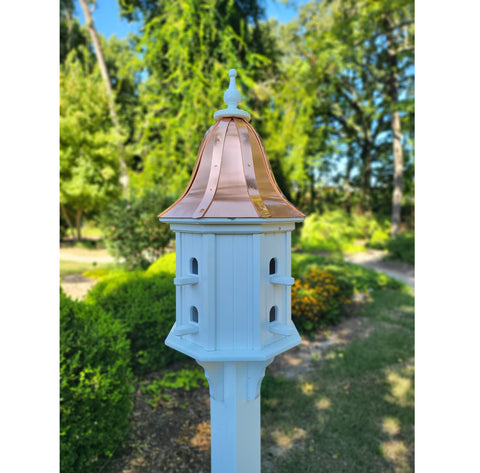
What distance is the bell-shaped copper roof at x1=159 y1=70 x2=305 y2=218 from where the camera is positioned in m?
1.62

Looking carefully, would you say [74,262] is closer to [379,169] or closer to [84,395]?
[84,395]

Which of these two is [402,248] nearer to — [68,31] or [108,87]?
[108,87]

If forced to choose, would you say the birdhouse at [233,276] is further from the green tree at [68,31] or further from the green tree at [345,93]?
the green tree at [68,31]

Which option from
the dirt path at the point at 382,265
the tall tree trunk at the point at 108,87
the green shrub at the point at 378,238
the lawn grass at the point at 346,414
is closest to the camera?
the lawn grass at the point at 346,414

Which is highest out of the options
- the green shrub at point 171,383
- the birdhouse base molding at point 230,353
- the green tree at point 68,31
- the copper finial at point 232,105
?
the green tree at point 68,31

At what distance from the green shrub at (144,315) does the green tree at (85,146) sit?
9.98 meters

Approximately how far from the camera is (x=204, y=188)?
1.77 meters

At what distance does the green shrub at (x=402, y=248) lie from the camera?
1300 cm

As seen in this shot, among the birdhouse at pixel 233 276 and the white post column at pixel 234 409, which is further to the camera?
the white post column at pixel 234 409

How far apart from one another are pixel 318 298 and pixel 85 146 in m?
12.1

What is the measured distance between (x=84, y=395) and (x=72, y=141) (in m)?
13.5

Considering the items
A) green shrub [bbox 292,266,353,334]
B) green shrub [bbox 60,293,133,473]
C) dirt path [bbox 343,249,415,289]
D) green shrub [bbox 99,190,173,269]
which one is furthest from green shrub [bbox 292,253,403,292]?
green shrub [bbox 60,293,133,473]

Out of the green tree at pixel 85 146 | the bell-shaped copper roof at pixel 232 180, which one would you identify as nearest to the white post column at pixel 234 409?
the bell-shaped copper roof at pixel 232 180

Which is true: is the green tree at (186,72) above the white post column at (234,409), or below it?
above
